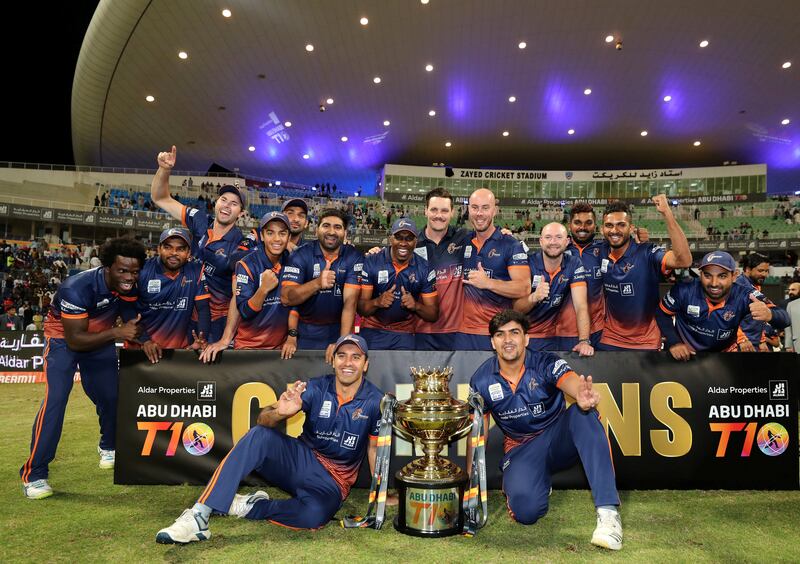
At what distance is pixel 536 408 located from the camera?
4.07m

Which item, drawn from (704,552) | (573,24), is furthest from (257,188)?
(704,552)

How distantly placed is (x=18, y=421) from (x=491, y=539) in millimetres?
7135

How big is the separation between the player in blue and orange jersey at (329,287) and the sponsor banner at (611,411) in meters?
0.59

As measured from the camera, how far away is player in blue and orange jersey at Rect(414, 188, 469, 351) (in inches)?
213

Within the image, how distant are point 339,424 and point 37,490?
8.28 ft

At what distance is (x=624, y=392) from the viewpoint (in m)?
4.70

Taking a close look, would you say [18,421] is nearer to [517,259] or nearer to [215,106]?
[517,259]

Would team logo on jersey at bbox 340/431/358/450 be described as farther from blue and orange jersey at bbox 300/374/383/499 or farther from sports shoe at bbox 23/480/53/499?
sports shoe at bbox 23/480/53/499

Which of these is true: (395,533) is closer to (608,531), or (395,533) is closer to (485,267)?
(608,531)

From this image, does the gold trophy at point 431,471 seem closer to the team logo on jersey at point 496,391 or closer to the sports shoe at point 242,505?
the team logo on jersey at point 496,391

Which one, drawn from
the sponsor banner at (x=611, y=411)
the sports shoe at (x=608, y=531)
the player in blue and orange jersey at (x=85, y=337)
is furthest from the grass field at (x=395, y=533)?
the player in blue and orange jersey at (x=85, y=337)

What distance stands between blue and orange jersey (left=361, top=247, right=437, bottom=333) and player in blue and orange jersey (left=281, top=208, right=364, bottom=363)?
0.10 meters

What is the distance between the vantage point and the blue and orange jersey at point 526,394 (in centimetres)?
405

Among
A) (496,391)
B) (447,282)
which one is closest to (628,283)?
(447,282)
